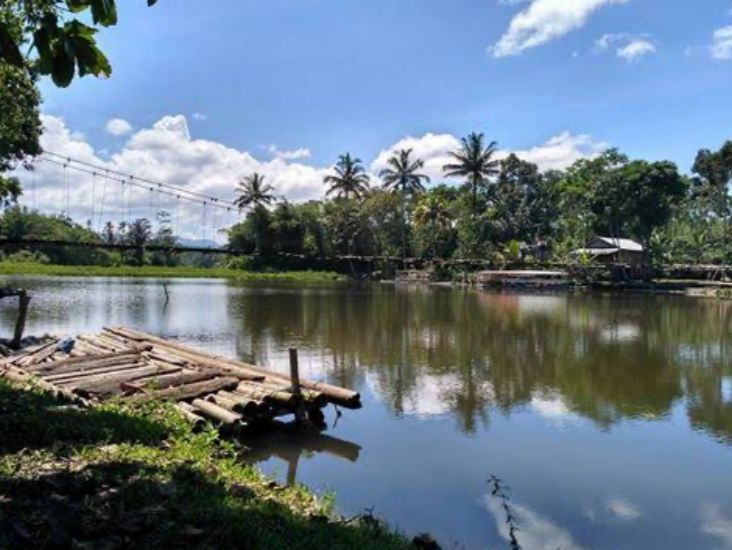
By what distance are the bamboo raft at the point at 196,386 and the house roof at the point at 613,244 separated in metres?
57.6

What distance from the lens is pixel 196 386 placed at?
37.2 feet

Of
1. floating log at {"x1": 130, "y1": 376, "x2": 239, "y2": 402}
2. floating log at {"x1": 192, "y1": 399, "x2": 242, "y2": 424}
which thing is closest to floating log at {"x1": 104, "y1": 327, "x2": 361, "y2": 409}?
floating log at {"x1": 130, "y1": 376, "x2": 239, "y2": 402}

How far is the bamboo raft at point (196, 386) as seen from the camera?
414 inches

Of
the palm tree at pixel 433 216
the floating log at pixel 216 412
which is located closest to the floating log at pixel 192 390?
the floating log at pixel 216 412

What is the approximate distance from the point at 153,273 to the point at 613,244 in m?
49.4

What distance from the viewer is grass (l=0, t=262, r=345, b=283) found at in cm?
7112

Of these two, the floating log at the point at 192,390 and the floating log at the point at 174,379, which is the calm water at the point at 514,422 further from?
the floating log at the point at 174,379

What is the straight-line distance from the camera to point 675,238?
7606 cm

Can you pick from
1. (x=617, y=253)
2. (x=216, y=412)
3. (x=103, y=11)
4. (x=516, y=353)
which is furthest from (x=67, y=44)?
(x=617, y=253)

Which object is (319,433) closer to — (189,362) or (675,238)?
(189,362)

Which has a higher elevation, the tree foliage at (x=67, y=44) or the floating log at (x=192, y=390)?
the tree foliage at (x=67, y=44)

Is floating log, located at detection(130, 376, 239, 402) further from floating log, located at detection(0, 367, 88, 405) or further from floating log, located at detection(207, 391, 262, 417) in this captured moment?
floating log, located at detection(0, 367, 88, 405)

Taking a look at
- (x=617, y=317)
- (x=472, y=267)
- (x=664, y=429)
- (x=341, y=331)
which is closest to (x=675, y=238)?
(x=472, y=267)

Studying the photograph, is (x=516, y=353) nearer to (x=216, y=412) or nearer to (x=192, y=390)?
(x=192, y=390)
